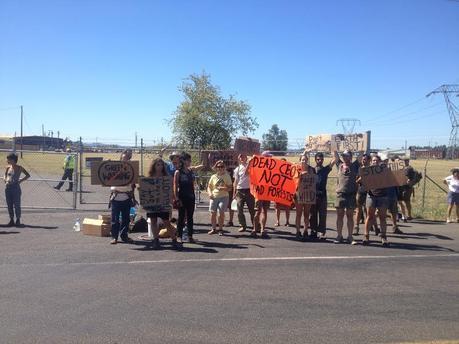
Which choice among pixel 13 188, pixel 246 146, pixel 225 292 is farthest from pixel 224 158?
pixel 225 292

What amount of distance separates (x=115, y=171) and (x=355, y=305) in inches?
241

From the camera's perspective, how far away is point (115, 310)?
5742 mm

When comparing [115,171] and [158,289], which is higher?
[115,171]

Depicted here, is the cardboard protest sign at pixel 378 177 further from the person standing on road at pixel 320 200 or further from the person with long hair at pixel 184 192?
the person with long hair at pixel 184 192

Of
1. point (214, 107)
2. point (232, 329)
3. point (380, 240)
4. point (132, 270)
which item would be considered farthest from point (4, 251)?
point (214, 107)

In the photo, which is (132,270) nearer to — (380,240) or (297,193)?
(297,193)

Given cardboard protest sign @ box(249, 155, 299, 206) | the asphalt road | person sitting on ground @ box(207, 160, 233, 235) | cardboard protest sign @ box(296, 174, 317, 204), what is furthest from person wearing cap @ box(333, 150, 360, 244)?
person sitting on ground @ box(207, 160, 233, 235)

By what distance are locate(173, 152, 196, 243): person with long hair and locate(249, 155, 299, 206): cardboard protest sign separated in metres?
1.90

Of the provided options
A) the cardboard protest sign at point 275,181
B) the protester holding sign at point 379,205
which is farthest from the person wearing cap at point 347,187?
the cardboard protest sign at point 275,181

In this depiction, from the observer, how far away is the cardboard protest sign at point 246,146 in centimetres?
1299

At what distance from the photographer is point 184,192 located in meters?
9.95

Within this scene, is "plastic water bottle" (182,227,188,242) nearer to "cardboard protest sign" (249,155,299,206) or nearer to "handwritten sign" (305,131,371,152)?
"cardboard protest sign" (249,155,299,206)

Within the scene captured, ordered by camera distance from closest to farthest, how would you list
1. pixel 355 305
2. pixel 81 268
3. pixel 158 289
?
pixel 355 305 → pixel 158 289 → pixel 81 268

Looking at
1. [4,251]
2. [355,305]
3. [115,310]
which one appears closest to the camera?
[115,310]
